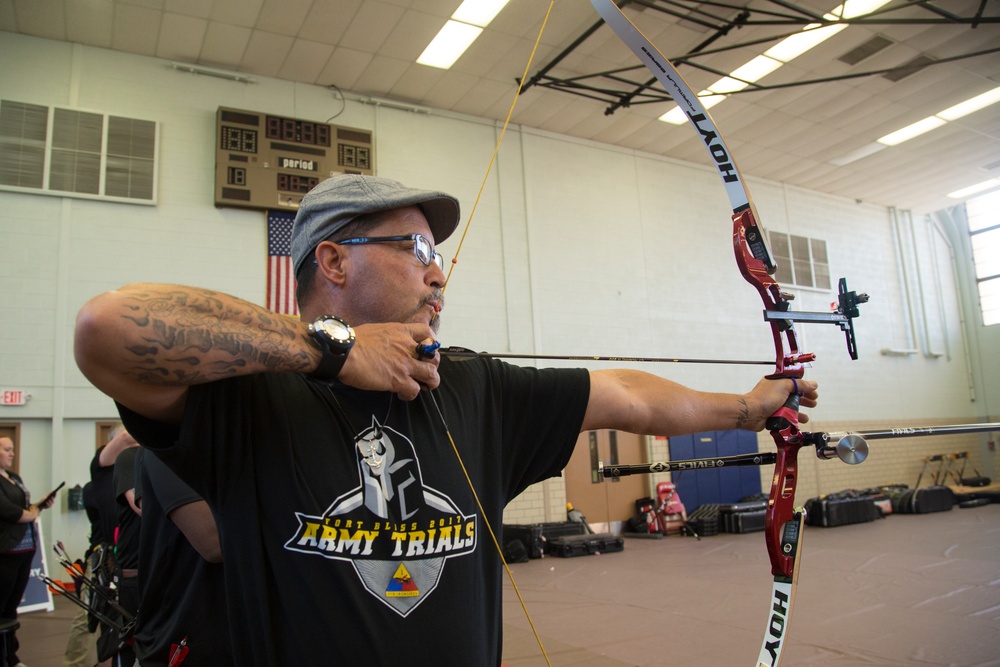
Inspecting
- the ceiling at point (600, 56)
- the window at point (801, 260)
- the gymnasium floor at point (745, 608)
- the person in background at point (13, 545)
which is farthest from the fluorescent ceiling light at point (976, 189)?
the person in background at point (13, 545)

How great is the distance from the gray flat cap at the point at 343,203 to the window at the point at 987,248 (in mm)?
16367

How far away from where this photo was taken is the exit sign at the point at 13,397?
21.6ft

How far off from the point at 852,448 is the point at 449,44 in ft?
23.7

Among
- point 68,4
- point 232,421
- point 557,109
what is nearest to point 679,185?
point 557,109

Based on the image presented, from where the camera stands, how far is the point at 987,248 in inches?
564

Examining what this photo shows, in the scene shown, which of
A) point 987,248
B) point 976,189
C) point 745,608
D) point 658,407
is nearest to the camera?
point 658,407

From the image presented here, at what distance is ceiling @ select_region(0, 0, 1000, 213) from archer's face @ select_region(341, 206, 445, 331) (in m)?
6.46

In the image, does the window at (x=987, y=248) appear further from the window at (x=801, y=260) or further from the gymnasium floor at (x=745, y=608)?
the gymnasium floor at (x=745, y=608)

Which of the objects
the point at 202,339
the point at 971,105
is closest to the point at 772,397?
the point at 202,339

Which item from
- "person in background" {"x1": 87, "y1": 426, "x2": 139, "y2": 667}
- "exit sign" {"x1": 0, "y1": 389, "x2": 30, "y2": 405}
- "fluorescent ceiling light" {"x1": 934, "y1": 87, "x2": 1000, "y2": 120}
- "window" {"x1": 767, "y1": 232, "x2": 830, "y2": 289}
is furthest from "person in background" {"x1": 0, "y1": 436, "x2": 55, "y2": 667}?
"fluorescent ceiling light" {"x1": 934, "y1": 87, "x2": 1000, "y2": 120}

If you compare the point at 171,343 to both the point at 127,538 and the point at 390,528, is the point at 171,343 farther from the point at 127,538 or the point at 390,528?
the point at 127,538

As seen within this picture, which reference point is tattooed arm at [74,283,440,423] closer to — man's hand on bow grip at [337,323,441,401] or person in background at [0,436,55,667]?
man's hand on bow grip at [337,323,441,401]

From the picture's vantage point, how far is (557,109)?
9398mm

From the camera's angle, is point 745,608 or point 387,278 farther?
point 745,608
